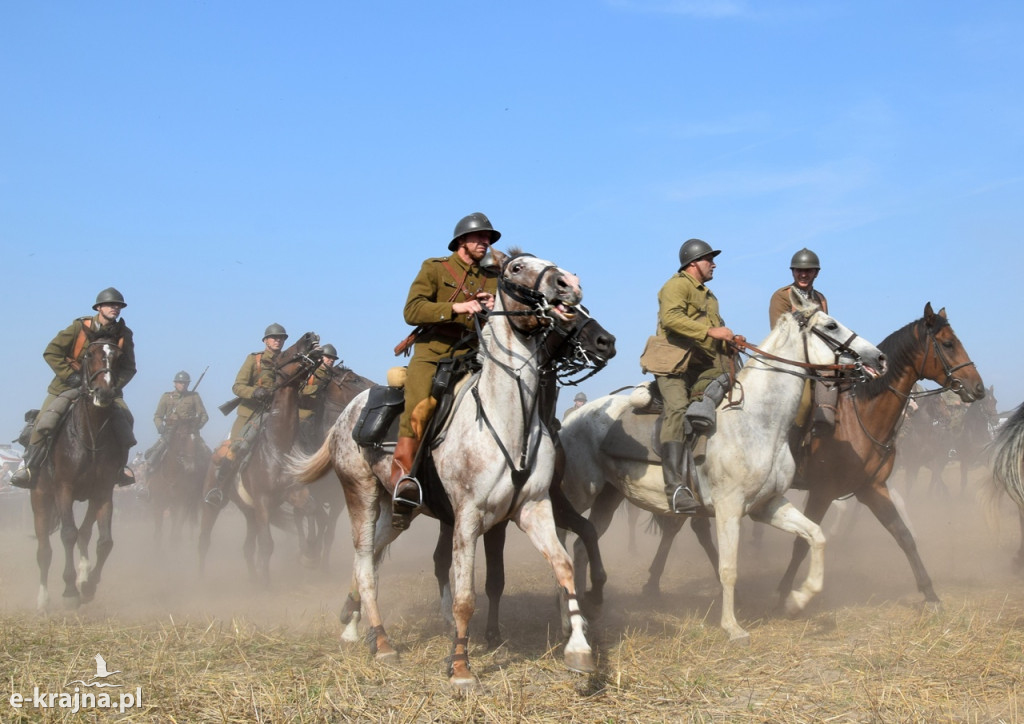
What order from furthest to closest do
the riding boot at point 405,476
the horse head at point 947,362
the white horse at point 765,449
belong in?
the horse head at point 947,362 < the white horse at point 765,449 < the riding boot at point 405,476

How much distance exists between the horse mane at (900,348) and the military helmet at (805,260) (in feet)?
3.79

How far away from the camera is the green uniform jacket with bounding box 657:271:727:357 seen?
9266 mm

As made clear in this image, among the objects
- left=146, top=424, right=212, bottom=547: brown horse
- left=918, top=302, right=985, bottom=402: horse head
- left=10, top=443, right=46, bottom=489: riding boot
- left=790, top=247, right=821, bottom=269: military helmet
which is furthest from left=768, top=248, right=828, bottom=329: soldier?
left=146, top=424, right=212, bottom=547: brown horse

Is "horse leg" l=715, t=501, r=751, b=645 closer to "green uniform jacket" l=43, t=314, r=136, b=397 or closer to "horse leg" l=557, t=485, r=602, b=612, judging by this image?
"horse leg" l=557, t=485, r=602, b=612

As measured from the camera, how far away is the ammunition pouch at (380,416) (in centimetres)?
815

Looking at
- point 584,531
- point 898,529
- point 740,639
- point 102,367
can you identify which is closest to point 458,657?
point 584,531

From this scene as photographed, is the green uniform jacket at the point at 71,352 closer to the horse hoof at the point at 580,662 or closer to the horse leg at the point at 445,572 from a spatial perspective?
the horse leg at the point at 445,572

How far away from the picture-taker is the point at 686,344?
9.56 meters

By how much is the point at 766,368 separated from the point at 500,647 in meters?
3.65

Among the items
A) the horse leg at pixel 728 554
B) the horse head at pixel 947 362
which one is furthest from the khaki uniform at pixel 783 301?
the horse leg at pixel 728 554

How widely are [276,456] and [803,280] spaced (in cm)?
802

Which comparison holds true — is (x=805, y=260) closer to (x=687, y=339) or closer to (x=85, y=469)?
(x=687, y=339)

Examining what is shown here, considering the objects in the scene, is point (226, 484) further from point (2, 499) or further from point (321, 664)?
point (2, 499)

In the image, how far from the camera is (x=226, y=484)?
16.1 meters
